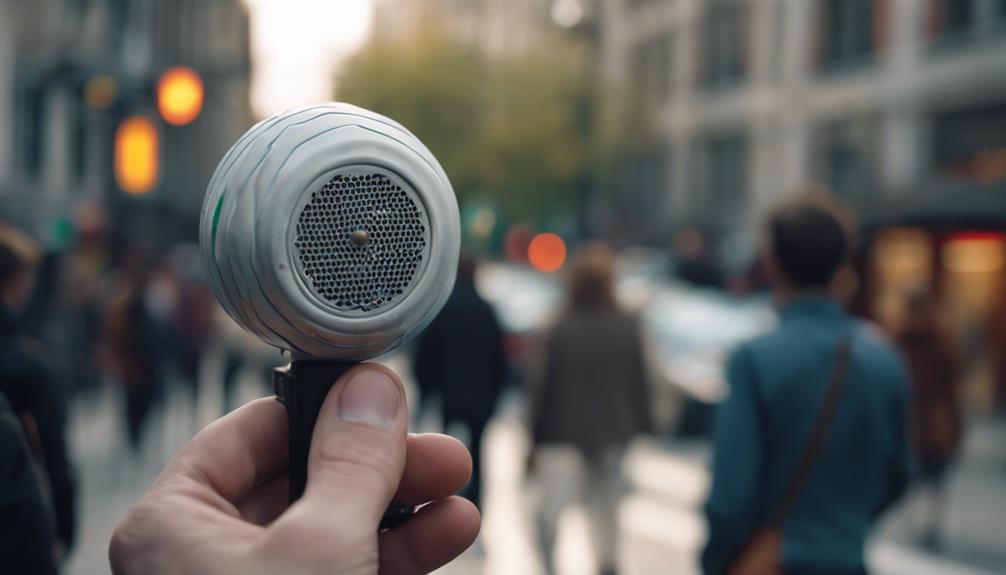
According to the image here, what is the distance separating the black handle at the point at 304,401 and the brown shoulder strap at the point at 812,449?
2048mm

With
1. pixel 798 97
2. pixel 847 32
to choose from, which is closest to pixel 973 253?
pixel 847 32

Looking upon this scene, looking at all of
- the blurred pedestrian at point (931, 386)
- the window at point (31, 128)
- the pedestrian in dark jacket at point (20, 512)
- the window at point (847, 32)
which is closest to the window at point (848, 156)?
the window at point (847, 32)

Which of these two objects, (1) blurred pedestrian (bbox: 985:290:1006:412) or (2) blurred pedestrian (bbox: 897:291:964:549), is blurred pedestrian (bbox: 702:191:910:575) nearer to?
(2) blurred pedestrian (bbox: 897:291:964:549)

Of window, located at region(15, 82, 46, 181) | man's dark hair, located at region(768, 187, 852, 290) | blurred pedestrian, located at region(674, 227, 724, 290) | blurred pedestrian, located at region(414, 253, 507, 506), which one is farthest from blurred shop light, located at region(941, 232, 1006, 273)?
window, located at region(15, 82, 46, 181)

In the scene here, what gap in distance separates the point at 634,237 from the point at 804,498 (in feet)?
116

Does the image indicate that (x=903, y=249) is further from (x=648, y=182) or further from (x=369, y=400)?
(x=369, y=400)

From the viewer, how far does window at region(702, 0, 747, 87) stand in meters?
34.1

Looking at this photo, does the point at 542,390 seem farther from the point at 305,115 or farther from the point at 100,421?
the point at 100,421

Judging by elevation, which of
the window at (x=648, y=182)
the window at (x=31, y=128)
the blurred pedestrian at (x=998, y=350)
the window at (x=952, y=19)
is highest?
the window at (x=952, y=19)

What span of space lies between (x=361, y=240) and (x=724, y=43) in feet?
116

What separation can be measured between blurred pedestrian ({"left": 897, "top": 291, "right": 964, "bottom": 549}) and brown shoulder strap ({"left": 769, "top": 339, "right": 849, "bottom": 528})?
490cm

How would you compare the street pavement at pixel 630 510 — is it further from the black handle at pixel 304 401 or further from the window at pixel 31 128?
the window at pixel 31 128

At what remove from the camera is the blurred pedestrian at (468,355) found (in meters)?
8.43

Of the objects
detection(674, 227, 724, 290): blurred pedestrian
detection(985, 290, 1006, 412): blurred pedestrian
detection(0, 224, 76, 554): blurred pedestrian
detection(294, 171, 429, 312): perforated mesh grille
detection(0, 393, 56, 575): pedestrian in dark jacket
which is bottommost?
detection(985, 290, 1006, 412): blurred pedestrian
